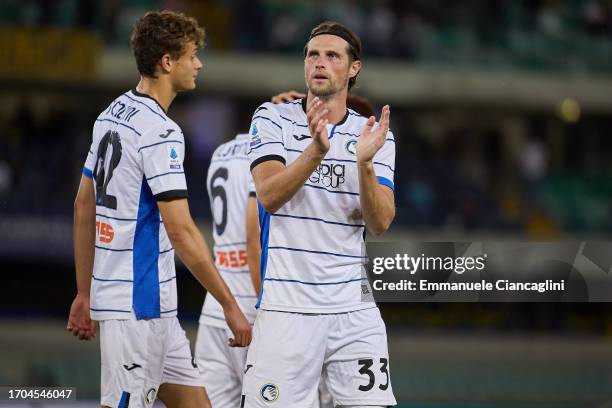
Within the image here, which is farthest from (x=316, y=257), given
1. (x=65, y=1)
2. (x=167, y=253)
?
(x=65, y=1)

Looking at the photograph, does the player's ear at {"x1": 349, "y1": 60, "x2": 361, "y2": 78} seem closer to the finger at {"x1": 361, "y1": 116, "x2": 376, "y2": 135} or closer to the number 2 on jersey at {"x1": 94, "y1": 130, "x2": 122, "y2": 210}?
the finger at {"x1": 361, "y1": 116, "x2": 376, "y2": 135}

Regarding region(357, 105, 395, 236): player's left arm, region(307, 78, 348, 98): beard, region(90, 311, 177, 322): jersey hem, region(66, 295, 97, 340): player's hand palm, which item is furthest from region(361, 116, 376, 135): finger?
region(66, 295, 97, 340): player's hand palm

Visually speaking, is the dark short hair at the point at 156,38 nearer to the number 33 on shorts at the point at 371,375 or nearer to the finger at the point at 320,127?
the finger at the point at 320,127

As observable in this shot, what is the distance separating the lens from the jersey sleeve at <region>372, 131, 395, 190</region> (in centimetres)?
437

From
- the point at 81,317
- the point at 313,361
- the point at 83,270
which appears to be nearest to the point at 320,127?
the point at 313,361

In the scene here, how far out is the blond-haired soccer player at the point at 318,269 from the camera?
426 centimetres

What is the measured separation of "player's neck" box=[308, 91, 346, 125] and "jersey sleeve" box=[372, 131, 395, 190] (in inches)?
8.9

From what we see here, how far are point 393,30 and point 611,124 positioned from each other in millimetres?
6740

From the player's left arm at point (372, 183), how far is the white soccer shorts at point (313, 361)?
17.2 inches

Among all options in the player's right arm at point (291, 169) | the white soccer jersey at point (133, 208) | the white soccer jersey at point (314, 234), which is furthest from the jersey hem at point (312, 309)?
the white soccer jersey at point (133, 208)

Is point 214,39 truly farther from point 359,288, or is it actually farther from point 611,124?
point 359,288

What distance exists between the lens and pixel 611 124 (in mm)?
23672

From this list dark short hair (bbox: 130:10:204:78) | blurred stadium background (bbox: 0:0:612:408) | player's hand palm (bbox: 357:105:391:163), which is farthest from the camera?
blurred stadium background (bbox: 0:0:612:408)

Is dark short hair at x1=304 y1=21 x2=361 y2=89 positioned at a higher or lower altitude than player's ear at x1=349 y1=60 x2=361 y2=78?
higher
